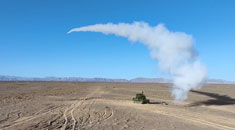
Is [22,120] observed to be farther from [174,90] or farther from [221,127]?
[174,90]

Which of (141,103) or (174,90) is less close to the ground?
(174,90)

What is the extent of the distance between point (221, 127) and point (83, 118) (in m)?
8.45

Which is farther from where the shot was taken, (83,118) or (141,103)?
(141,103)

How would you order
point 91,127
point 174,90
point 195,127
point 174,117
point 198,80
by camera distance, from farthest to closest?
point 174,90 < point 198,80 < point 174,117 < point 195,127 < point 91,127

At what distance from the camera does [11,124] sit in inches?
453

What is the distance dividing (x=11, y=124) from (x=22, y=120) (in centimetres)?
102

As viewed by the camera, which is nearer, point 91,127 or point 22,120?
point 91,127

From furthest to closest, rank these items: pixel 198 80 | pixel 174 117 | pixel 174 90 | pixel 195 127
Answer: pixel 174 90 < pixel 198 80 < pixel 174 117 < pixel 195 127

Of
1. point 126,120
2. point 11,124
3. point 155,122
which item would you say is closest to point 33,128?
point 11,124

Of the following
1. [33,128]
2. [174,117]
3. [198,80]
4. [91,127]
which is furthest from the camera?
[198,80]

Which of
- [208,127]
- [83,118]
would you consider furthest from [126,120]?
[208,127]

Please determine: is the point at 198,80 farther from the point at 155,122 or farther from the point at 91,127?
the point at 91,127

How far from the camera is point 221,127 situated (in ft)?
40.9

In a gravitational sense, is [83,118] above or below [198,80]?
below
